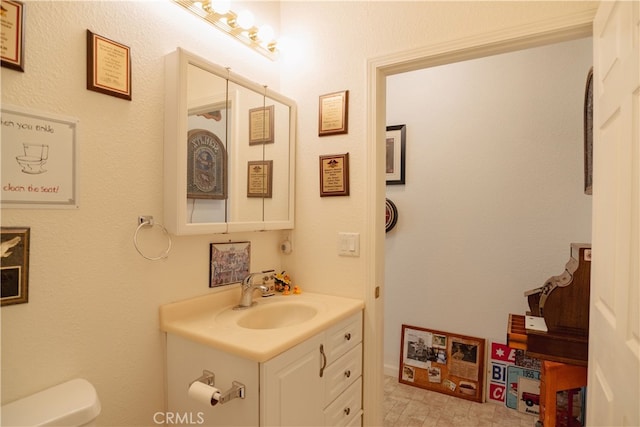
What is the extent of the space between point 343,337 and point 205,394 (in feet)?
2.08

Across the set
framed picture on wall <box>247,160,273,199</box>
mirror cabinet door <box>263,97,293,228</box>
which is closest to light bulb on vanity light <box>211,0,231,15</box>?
mirror cabinet door <box>263,97,293,228</box>

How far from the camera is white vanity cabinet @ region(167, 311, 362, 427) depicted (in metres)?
1.06

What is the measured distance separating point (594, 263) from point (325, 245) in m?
1.08

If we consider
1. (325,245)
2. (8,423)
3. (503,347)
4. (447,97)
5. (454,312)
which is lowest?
(503,347)

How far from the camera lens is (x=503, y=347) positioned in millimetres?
2256

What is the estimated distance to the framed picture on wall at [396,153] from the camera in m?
2.57

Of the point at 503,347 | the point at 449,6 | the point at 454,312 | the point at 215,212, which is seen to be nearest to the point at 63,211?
the point at 215,212

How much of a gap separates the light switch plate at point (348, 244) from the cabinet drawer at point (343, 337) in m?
0.29

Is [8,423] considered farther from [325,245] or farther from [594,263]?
[594,263]

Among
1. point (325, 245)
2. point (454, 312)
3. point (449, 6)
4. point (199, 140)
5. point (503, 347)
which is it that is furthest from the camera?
point (454, 312)

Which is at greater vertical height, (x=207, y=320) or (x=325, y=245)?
(x=325, y=245)

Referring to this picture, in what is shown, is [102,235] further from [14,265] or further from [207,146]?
[207,146]

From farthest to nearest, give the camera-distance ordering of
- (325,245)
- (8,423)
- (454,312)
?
1. (454,312)
2. (325,245)
3. (8,423)

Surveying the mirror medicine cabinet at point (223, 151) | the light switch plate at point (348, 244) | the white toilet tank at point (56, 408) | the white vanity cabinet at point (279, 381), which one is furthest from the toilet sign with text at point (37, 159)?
the light switch plate at point (348, 244)
